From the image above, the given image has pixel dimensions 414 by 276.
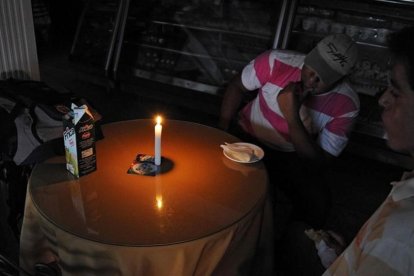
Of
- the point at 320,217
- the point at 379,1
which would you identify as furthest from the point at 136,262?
the point at 379,1

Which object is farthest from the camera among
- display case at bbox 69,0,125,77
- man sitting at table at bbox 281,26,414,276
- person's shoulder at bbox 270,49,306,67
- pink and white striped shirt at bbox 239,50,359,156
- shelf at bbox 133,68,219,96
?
display case at bbox 69,0,125,77

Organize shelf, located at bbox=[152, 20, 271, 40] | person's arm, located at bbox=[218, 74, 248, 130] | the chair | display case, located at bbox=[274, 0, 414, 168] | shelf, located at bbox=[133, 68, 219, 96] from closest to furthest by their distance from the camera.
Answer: the chair → person's arm, located at bbox=[218, 74, 248, 130] → display case, located at bbox=[274, 0, 414, 168] → shelf, located at bbox=[152, 20, 271, 40] → shelf, located at bbox=[133, 68, 219, 96]

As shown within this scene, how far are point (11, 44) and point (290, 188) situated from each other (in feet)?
6.17

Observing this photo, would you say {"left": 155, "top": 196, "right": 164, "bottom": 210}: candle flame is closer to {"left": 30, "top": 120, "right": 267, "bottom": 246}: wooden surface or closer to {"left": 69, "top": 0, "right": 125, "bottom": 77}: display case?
{"left": 30, "top": 120, "right": 267, "bottom": 246}: wooden surface

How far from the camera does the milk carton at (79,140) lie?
1.42m

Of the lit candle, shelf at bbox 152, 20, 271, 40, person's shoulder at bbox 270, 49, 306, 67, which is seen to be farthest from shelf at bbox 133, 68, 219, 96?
the lit candle

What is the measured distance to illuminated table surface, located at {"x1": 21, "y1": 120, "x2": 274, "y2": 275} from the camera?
123 centimetres

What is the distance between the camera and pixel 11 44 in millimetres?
2262

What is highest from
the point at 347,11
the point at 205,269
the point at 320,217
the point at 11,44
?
the point at 347,11

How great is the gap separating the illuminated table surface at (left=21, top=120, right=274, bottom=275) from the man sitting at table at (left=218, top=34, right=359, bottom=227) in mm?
560

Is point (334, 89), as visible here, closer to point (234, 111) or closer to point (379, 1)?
point (234, 111)

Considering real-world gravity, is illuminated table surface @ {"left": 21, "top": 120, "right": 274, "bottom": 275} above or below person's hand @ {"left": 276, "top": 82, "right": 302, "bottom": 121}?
below

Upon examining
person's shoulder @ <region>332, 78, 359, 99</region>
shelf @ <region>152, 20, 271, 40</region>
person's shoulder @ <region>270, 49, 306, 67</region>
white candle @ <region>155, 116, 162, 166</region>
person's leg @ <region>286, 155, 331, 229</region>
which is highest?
person's shoulder @ <region>270, 49, 306, 67</region>

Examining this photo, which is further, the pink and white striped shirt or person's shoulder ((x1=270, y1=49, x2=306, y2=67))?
person's shoulder ((x1=270, y1=49, x2=306, y2=67))
